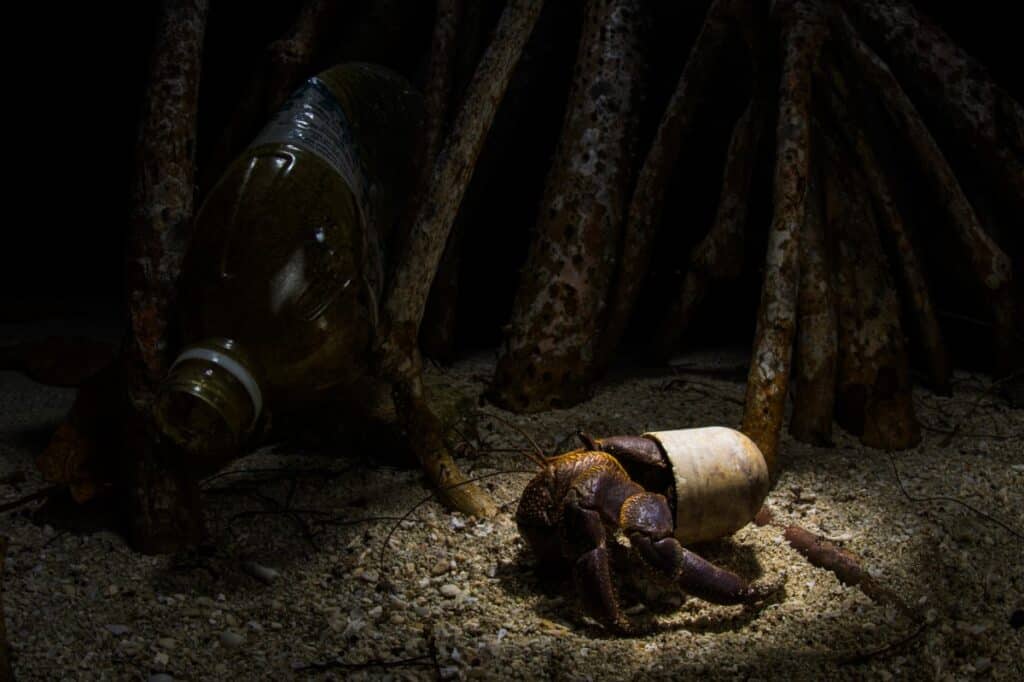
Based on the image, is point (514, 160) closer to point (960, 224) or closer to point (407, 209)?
point (407, 209)

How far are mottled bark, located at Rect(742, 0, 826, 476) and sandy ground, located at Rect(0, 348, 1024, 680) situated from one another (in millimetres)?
236

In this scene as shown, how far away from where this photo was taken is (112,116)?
443cm

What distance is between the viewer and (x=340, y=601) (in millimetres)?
1982

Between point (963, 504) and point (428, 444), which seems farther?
point (428, 444)

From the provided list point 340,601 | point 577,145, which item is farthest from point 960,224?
point 340,601

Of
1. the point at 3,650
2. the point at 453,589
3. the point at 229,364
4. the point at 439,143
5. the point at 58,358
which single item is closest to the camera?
the point at 3,650

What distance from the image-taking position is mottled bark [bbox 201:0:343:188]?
313 centimetres

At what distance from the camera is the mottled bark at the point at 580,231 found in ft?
9.97

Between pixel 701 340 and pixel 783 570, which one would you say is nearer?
pixel 783 570

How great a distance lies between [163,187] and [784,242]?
184 centimetres

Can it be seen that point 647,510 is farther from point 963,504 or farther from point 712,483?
point 963,504

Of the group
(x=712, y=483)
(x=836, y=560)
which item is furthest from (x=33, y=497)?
(x=836, y=560)

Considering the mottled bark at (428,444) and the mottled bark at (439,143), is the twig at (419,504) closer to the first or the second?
the mottled bark at (428,444)

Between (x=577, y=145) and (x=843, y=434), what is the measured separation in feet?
4.65
